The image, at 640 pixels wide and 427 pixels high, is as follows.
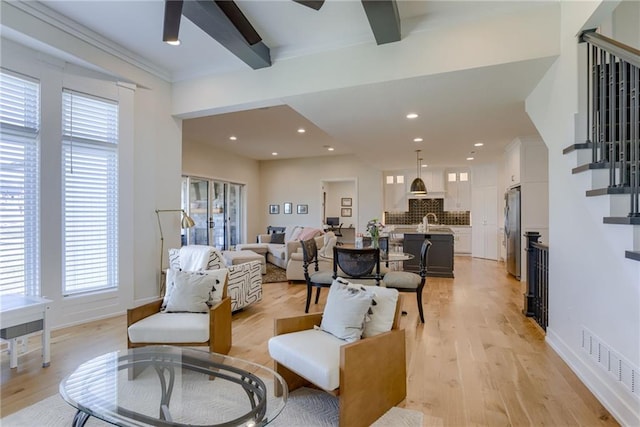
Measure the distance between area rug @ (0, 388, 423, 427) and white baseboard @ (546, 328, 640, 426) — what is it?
3.92 feet

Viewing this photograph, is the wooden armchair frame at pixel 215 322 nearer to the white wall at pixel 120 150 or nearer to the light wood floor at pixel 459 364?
the light wood floor at pixel 459 364

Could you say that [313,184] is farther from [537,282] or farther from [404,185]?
[537,282]

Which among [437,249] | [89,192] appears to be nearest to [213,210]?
[89,192]

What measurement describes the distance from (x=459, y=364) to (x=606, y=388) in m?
0.92

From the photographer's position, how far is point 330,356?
1804mm

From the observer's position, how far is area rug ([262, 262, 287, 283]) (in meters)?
6.05

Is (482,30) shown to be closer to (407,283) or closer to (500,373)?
(407,283)

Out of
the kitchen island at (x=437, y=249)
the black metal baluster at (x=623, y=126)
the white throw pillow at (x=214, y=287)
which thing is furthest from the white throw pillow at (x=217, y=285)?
the kitchen island at (x=437, y=249)

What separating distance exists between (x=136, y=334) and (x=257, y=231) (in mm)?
7666

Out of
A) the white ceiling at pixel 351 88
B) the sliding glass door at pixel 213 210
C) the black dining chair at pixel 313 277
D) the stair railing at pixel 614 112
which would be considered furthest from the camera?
the sliding glass door at pixel 213 210

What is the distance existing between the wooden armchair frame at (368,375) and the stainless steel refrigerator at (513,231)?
4907mm

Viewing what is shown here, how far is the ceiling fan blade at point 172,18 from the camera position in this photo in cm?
241

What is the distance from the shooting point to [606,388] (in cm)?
205

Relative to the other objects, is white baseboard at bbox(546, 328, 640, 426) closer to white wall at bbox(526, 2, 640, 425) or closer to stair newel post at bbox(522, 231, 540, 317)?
white wall at bbox(526, 2, 640, 425)
